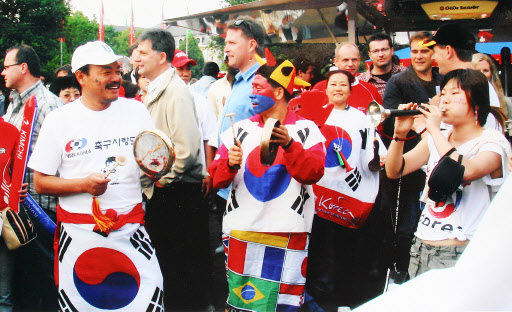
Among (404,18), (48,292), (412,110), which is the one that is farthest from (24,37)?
(412,110)

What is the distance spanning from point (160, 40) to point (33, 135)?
4.22 feet

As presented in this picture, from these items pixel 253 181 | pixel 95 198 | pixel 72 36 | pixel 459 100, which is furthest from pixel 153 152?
pixel 72 36

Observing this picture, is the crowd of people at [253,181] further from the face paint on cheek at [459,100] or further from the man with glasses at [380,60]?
the man with glasses at [380,60]

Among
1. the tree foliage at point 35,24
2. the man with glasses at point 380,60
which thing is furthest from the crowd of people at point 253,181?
the tree foliage at point 35,24

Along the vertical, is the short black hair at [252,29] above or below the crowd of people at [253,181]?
above

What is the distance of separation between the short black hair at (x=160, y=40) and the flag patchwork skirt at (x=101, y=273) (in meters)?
1.66

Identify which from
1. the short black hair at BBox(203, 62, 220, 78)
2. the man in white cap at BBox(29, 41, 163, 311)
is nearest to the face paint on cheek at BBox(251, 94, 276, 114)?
the man in white cap at BBox(29, 41, 163, 311)

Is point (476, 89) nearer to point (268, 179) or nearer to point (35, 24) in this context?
point (268, 179)

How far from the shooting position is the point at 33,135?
4.15 metres

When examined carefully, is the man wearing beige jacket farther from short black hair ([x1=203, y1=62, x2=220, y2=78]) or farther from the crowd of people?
short black hair ([x1=203, y1=62, x2=220, y2=78])

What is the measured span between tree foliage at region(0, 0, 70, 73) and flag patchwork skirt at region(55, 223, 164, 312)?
27218mm

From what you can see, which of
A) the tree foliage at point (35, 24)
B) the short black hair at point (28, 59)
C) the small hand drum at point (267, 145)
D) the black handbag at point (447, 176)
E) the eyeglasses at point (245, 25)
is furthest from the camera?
the tree foliage at point (35, 24)

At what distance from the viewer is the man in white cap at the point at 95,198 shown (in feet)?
10.2

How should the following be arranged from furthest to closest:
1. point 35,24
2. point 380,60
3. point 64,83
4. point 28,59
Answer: point 35,24
point 380,60
point 64,83
point 28,59
